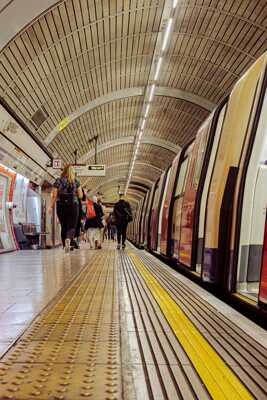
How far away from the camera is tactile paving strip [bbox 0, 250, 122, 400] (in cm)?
181

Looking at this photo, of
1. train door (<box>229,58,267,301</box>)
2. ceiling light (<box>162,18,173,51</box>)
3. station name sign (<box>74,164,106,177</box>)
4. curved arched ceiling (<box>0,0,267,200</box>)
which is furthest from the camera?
station name sign (<box>74,164,106,177</box>)

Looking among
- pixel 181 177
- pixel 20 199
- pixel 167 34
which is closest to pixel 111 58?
pixel 167 34

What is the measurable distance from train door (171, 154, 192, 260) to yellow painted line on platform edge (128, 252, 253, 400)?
388cm

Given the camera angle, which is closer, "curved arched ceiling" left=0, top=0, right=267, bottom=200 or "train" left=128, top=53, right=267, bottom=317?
"train" left=128, top=53, right=267, bottom=317

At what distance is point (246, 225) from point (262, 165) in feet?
1.90

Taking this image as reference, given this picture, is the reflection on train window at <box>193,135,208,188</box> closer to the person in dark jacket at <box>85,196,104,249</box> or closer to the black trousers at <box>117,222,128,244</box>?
the person in dark jacket at <box>85,196,104,249</box>

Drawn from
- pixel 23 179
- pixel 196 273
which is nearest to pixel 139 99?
pixel 23 179

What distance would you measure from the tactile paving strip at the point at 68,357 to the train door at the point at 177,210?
398cm

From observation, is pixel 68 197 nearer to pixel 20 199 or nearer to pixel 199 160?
pixel 199 160

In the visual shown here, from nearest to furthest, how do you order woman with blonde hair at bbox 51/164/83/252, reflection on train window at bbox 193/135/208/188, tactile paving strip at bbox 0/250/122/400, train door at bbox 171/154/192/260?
1. tactile paving strip at bbox 0/250/122/400
2. reflection on train window at bbox 193/135/208/188
3. train door at bbox 171/154/192/260
4. woman with blonde hair at bbox 51/164/83/252

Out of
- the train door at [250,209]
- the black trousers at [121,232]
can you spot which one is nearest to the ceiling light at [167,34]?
the black trousers at [121,232]

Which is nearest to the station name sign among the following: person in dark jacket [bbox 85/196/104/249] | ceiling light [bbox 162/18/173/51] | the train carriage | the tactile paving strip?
ceiling light [bbox 162/18/173/51]

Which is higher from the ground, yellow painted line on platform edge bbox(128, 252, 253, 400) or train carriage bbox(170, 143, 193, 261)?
train carriage bbox(170, 143, 193, 261)

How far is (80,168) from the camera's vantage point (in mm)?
20234
